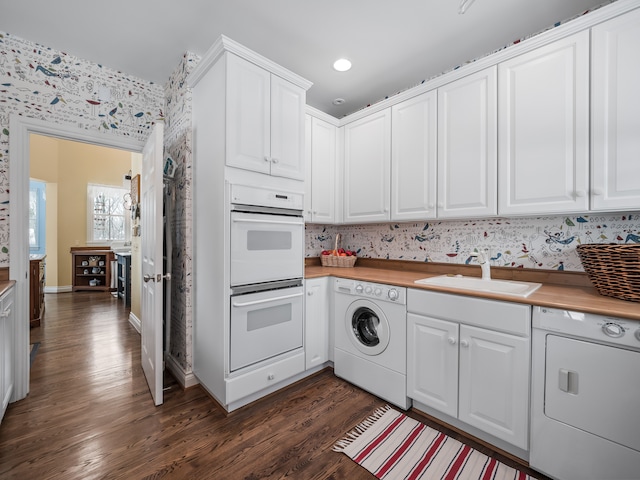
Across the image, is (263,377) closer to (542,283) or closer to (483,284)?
(483,284)

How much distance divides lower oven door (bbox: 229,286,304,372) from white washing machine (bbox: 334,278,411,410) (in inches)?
14.7

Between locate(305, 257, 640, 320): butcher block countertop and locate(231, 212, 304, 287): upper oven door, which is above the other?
locate(231, 212, 304, 287): upper oven door

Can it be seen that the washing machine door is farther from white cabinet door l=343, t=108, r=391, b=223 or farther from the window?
the window

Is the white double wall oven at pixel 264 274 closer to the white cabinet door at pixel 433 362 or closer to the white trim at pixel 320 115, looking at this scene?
the white cabinet door at pixel 433 362

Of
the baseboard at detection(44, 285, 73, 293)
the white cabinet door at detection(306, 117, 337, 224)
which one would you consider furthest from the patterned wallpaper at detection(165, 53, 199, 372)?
the baseboard at detection(44, 285, 73, 293)

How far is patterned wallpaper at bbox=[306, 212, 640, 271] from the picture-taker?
6.12ft

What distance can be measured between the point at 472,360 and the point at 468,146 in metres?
1.50

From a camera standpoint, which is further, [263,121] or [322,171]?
[322,171]

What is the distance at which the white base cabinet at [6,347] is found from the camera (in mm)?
1701

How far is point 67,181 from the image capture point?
6.14m

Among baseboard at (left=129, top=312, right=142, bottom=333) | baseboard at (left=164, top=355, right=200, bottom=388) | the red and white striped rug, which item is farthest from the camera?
baseboard at (left=129, top=312, right=142, bottom=333)

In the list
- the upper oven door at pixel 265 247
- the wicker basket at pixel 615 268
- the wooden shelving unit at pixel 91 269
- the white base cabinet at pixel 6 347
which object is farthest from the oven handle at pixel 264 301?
the wooden shelving unit at pixel 91 269

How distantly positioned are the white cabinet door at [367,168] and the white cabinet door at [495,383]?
1.33 m

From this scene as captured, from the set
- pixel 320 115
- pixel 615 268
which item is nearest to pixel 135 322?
pixel 320 115
